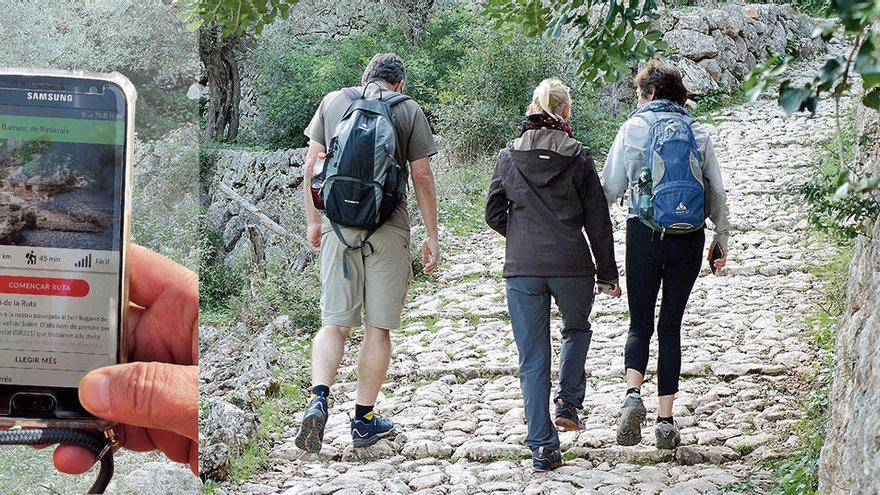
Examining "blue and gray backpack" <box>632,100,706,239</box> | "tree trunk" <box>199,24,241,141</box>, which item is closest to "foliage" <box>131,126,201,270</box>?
"blue and gray backpack" <box>632,100,706,239</box>

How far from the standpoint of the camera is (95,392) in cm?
172

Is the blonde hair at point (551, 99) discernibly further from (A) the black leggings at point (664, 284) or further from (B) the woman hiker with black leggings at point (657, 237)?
(A) the black leggings at point (664, 284)

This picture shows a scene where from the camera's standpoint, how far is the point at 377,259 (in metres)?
3.79

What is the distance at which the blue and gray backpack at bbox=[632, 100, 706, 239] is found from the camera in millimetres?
3703

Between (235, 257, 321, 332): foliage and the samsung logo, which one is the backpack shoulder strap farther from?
(235, 257, 321, 332): foliage

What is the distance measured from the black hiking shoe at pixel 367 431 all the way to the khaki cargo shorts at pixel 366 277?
558 millimetres

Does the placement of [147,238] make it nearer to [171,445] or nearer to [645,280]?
[171,445]

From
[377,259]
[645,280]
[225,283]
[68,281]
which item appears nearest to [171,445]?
Result: [68,281]

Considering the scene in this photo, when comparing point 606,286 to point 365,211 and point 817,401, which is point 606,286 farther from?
point 817,401

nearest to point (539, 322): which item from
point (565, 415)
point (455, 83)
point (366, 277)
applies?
point (565, 415)

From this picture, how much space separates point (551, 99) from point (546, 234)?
1.65 feet

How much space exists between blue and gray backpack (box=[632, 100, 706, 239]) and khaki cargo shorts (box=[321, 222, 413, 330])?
3.01 ft

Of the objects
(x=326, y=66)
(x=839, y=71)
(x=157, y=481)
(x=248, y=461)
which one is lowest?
(x=248, y=461)

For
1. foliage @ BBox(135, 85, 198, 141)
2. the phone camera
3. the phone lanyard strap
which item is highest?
foliage @ BBox(135, 85, 198, 141)
